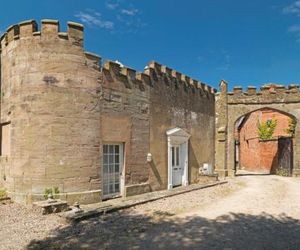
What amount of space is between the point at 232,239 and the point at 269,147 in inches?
881

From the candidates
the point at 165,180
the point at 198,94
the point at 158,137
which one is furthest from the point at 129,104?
the point at 198,94

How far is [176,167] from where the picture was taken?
14023mm

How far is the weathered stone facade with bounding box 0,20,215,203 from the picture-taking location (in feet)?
28.4

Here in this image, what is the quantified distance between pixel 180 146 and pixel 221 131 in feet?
15.7

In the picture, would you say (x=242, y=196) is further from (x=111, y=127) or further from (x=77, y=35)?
(x=77, y=35)

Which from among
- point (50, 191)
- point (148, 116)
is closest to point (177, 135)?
point (148, 116)

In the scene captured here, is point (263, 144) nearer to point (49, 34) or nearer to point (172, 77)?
point (172, 77)

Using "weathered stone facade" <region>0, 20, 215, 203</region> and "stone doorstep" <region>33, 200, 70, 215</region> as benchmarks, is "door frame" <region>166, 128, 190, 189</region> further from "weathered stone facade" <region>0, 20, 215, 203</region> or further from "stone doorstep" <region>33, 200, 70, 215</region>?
"stone doorstep" <region>33, 200, 70, 215</region>

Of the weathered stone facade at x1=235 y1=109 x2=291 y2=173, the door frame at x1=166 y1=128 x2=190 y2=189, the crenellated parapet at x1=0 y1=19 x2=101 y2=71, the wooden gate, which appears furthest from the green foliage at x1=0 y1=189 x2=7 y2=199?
the weathered stone facade at x1=235 y1=109 x2=291 y2=173

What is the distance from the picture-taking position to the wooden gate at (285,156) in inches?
803

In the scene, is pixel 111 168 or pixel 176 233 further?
pixel 111 168

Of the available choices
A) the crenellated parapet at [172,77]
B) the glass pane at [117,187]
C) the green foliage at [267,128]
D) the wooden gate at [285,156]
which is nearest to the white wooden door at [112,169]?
the glass pane at [117,187]

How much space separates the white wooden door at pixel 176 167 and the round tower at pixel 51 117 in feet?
17.0

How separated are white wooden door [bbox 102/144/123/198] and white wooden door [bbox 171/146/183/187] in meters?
3.82
